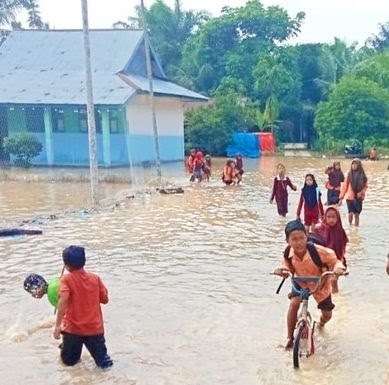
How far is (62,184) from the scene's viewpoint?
78.4ft

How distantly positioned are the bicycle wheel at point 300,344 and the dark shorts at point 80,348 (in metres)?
1.59

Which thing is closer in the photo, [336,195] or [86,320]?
[86,320]

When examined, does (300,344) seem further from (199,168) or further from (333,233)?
(199,168)

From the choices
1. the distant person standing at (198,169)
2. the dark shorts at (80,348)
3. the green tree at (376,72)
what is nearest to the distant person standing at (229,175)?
the distant person standing at (198,169)

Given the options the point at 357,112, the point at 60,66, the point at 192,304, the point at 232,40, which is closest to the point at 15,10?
the point at 232,40

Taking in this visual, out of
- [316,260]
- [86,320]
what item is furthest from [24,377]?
[316,260]

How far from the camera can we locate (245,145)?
43.4 metres

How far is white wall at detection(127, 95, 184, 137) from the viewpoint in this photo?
3281 cm

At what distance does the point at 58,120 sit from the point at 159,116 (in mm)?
5511

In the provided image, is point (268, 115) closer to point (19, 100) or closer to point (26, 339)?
point (19, 100)

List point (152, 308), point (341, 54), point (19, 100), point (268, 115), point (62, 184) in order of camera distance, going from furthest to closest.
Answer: point (341, 54) < point (268, 115) < point (19, 100) < point (62, 184) < point (152, 308)

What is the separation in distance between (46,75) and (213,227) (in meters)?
21.1

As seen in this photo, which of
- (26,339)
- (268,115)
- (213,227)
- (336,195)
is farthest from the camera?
Result: (268,115)

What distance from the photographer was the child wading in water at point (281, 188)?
567 inches
